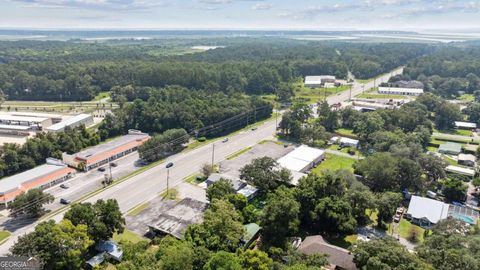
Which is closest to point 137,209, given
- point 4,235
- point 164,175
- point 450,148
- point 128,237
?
point 128,237

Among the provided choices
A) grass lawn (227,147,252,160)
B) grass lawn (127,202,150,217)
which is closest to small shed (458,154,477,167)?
grass lawn (227,147,252,160)

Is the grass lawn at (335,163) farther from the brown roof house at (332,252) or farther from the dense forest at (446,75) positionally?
the dense forest at (446,75)

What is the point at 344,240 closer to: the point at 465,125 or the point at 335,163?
the point at 335,163

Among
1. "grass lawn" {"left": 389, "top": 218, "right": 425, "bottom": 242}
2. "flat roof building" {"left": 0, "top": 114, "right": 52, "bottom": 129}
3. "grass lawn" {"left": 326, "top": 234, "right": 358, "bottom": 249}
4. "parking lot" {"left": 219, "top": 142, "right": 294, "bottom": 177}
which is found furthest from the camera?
"flat roof building" {"left": 0, "top": 114, "right": 52, "bottom": 129}

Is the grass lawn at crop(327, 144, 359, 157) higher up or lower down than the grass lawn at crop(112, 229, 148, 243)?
higher up

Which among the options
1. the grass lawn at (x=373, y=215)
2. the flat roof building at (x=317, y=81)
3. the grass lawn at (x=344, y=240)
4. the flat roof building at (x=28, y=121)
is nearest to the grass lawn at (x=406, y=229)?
the grass lawn at (x=373, y=215)

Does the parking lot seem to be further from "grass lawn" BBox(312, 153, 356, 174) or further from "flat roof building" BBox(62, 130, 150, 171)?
"flat roof building" BBox(62, 130, 150, 171)

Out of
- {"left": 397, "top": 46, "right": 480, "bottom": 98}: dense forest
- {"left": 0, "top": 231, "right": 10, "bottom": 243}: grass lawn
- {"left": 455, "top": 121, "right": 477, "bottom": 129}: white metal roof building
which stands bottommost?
{"left": 0, "top": 231, "right": 10, "bottom": 243}: grass lawn

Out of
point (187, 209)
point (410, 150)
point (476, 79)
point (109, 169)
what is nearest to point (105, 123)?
point (109, 169)
